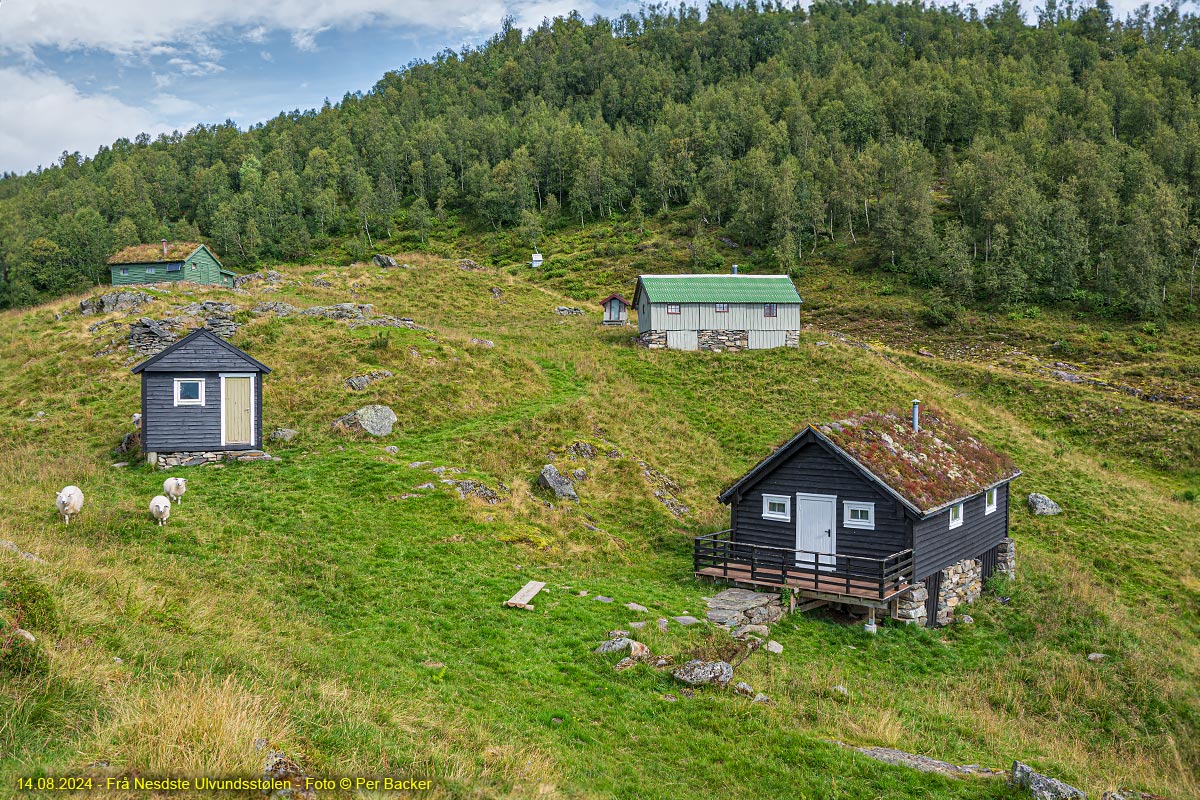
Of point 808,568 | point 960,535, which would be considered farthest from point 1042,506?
point 808,568

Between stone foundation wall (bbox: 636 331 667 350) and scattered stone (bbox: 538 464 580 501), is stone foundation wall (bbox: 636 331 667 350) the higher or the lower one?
the higher one

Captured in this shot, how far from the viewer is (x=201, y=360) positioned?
94.0 ft

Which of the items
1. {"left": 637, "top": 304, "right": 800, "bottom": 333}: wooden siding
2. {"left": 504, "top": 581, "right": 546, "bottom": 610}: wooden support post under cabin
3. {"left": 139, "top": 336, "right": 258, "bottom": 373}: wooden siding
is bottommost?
{"left": 504, "top": 581, "right": 546, "bottom": 610}: wooden support post under cabin

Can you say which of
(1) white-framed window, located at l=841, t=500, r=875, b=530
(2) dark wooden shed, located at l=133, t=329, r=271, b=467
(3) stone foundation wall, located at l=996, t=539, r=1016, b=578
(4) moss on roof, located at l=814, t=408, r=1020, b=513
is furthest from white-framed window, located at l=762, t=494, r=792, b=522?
(2) dark wooden shed, located at l=133, t=329, r=271, b=467

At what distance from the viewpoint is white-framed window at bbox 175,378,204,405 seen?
2844 cm

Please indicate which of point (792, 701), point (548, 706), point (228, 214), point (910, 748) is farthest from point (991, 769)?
point (228, 214)

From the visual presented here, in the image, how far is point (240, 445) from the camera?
2922 centimetres

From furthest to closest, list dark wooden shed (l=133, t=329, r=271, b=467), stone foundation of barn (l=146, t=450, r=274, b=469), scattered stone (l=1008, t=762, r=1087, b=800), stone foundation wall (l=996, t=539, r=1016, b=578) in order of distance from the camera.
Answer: dark wooden shed (l=133, t=329, r=271, b=467) < stone foundation of barn (l=146, t=450, r=274, b=469) < stone foundation wall (l=996, t=539, r=1016, b=578) < scattered stone (l=1008, t=762, r=1087, b=800)

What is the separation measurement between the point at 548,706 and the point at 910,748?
7.01m

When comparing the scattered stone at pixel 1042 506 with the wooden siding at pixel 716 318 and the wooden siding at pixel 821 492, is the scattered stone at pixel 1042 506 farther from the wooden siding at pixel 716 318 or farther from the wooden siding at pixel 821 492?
the wooden siding at pixel 716 318


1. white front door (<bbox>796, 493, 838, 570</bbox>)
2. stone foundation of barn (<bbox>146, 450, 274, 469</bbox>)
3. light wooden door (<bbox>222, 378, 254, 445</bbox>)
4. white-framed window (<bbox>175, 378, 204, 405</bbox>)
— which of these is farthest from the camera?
light wooden door (<bbox>222, 378, 254, 445</bbox>)

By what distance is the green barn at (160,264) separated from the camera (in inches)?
2589

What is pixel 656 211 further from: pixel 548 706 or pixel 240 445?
pixel 548 706

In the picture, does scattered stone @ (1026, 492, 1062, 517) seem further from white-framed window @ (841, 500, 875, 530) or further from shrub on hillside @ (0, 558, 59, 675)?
shrub on hillside @ (0, 558, 59, 675)
